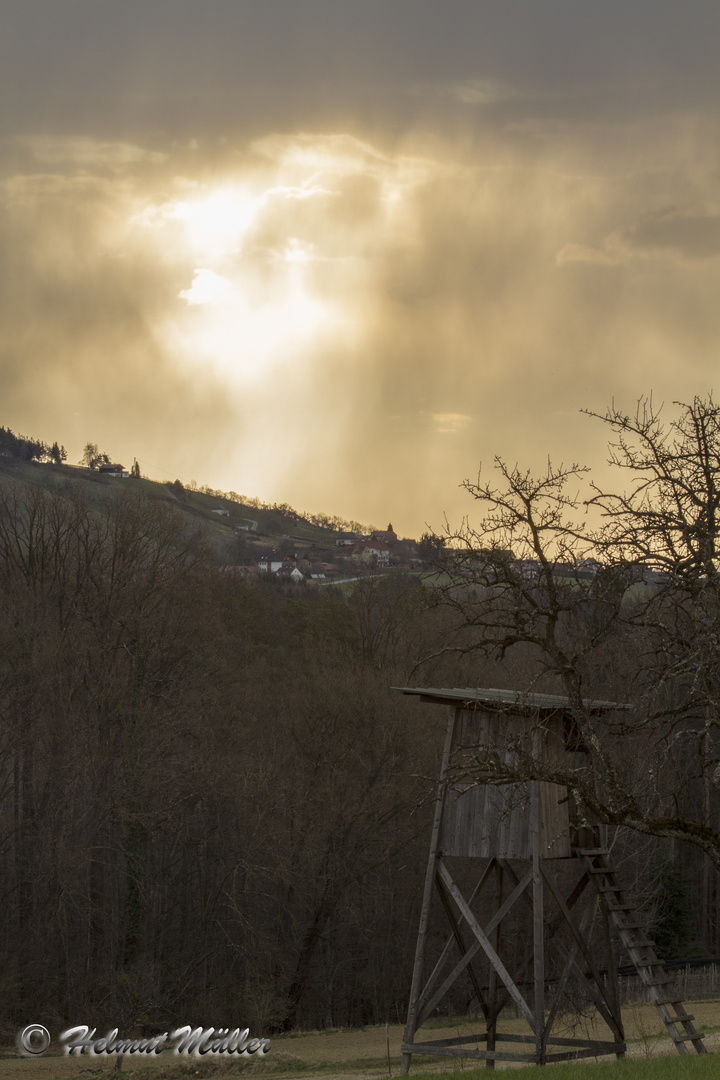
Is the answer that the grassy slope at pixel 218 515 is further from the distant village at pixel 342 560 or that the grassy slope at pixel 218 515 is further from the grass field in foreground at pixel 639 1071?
the grass field in foreground at pixel 639 1071

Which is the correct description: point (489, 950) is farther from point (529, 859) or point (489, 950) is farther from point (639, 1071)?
point (639, 1071)

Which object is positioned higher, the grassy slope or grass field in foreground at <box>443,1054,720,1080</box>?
the grassy slope

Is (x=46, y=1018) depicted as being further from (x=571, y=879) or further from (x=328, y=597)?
(x=328, y=597)

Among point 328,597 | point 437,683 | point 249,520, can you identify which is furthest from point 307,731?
point 249,520

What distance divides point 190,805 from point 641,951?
757 inches

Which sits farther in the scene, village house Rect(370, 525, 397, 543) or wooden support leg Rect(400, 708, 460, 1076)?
village house Rect(370, 525, 397, 543)

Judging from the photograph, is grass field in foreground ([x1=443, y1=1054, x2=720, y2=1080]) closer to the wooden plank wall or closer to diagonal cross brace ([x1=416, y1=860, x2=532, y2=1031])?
diagonal cross brace ([x1=416, y1=860, x2=532, y2=1031])

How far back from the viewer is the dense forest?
2895cm

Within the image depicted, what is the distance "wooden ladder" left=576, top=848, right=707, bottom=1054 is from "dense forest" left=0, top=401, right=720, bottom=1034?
30.5 feet

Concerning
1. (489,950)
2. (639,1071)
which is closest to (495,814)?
(489,950)

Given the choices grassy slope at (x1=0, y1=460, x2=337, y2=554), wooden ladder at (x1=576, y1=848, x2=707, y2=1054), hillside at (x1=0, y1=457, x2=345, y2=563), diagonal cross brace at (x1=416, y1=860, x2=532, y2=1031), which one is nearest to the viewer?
wooden ladder at (x1=576, y1=848, x2=707, y2=1054)

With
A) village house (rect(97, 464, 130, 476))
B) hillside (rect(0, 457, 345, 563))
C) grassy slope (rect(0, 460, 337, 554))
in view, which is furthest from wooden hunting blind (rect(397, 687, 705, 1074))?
village house (rect(97, 464, 130, 476))

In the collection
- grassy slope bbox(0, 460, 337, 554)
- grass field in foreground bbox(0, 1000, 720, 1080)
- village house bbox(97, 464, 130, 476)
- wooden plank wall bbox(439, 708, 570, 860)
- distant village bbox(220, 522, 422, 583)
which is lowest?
grass field in foreground bbox(0, 1000, 720, 1080)

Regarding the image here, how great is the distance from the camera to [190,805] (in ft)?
104
